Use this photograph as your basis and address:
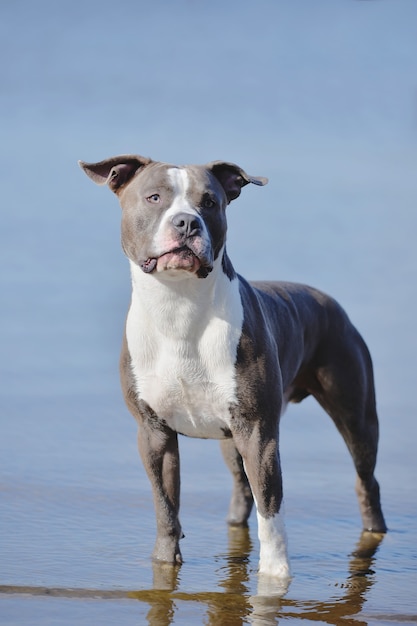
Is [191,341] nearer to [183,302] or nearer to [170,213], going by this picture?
[183,302]

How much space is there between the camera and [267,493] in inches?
218

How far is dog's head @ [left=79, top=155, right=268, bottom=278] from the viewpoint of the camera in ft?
16.7

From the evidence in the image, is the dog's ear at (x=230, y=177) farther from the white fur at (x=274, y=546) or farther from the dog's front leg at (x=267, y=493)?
the white fur at (x=274, y=546)

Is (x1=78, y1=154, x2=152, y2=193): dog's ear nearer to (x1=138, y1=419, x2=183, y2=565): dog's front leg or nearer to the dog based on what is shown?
the dog

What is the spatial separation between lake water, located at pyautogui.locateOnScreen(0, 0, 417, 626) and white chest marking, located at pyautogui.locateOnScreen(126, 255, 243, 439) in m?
0.79

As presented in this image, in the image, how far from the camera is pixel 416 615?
5086 mm

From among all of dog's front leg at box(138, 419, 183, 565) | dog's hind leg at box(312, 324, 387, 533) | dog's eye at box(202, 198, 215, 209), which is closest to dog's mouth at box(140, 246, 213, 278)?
dog's eye at box(202, 198, 215, 209)

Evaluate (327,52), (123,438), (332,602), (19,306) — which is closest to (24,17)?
(327,52)

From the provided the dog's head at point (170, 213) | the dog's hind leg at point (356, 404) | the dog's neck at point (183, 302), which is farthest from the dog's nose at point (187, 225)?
the dog's hind leg at point (356, 404)

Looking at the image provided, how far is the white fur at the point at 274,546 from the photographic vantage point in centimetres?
556

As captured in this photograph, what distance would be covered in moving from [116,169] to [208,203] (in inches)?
19.4

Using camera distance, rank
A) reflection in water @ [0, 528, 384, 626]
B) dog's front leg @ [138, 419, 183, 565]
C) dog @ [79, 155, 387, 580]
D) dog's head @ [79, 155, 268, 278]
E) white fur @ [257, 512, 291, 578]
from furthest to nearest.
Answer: dog's front leg @ [138, 419, 183, 565] < white fur @ [257, 512, 291, 578] < dog @ [79, 155, 387, 580] < dog's head @ [79, 155, 268, 278] < reflection in water @ [0, 528, 384, 626]

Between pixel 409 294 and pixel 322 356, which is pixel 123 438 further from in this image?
pixel 409 294

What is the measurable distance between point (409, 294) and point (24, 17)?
9.56 metres
